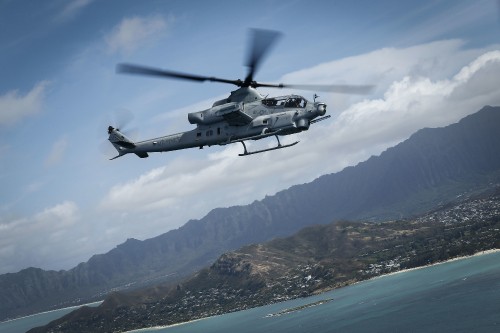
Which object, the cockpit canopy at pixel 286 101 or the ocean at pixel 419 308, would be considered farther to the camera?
the ocean at pixel 419 308

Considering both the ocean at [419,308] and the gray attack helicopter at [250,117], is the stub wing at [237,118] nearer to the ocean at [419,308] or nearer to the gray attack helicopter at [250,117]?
the gray attack helicopter at [250,117]

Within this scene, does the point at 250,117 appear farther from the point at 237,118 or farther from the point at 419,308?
the point at 419,308

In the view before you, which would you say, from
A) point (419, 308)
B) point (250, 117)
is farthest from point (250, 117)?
point (419, 308)

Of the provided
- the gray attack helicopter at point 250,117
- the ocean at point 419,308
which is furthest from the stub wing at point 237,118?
the ocean at point 419,308

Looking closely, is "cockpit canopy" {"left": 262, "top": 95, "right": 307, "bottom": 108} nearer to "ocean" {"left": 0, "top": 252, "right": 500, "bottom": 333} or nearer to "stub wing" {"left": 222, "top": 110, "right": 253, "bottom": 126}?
"stub wing" {"left": 222, "top": 110, "right": 253, "bottom": 126}

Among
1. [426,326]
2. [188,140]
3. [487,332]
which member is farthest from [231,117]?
[426,326]

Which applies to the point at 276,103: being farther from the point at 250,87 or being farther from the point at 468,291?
the point at 468,291

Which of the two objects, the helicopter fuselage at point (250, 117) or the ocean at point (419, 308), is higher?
the helicopter fuselage at point (250, 117)
